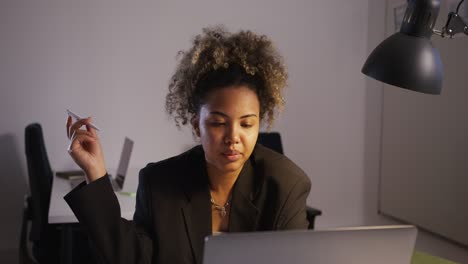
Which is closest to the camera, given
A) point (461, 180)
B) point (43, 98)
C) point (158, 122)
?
point (461, 180)

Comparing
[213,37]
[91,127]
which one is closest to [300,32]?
[213,37]

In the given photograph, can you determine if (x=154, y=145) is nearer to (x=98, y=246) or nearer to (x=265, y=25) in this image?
(x=265, y=25)

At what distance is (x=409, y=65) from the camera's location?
1.08m

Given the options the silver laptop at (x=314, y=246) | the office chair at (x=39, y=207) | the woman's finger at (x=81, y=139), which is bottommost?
the office chair at (x=39, y=207)

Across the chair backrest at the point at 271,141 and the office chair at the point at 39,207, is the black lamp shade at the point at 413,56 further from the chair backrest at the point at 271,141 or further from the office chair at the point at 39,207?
the chair backrest at the point at 271,141

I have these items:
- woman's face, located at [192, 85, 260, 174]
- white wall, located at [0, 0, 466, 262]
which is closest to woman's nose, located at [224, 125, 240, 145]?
woman's face, located at [192, 85, 260, 174]

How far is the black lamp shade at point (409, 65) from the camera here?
1076 mm

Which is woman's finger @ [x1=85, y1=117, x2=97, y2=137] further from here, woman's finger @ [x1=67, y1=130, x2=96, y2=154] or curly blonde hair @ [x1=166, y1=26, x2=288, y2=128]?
curly blonde hair @ [x1=166, y1=26, x2=288, y2=128]

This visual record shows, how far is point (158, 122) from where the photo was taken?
3.17 m

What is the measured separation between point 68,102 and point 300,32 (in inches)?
64.0

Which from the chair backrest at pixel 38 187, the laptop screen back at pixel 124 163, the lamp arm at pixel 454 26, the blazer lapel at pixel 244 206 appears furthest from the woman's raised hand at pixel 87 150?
the laptop screen back at pixel 124 163

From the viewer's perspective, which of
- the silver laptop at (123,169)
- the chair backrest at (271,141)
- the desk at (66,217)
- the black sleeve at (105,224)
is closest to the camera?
the black sleeve at (105,224)

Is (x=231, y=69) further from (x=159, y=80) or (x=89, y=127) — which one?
(x=159, y=80)

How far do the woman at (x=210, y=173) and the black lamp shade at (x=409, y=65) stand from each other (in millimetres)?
253
